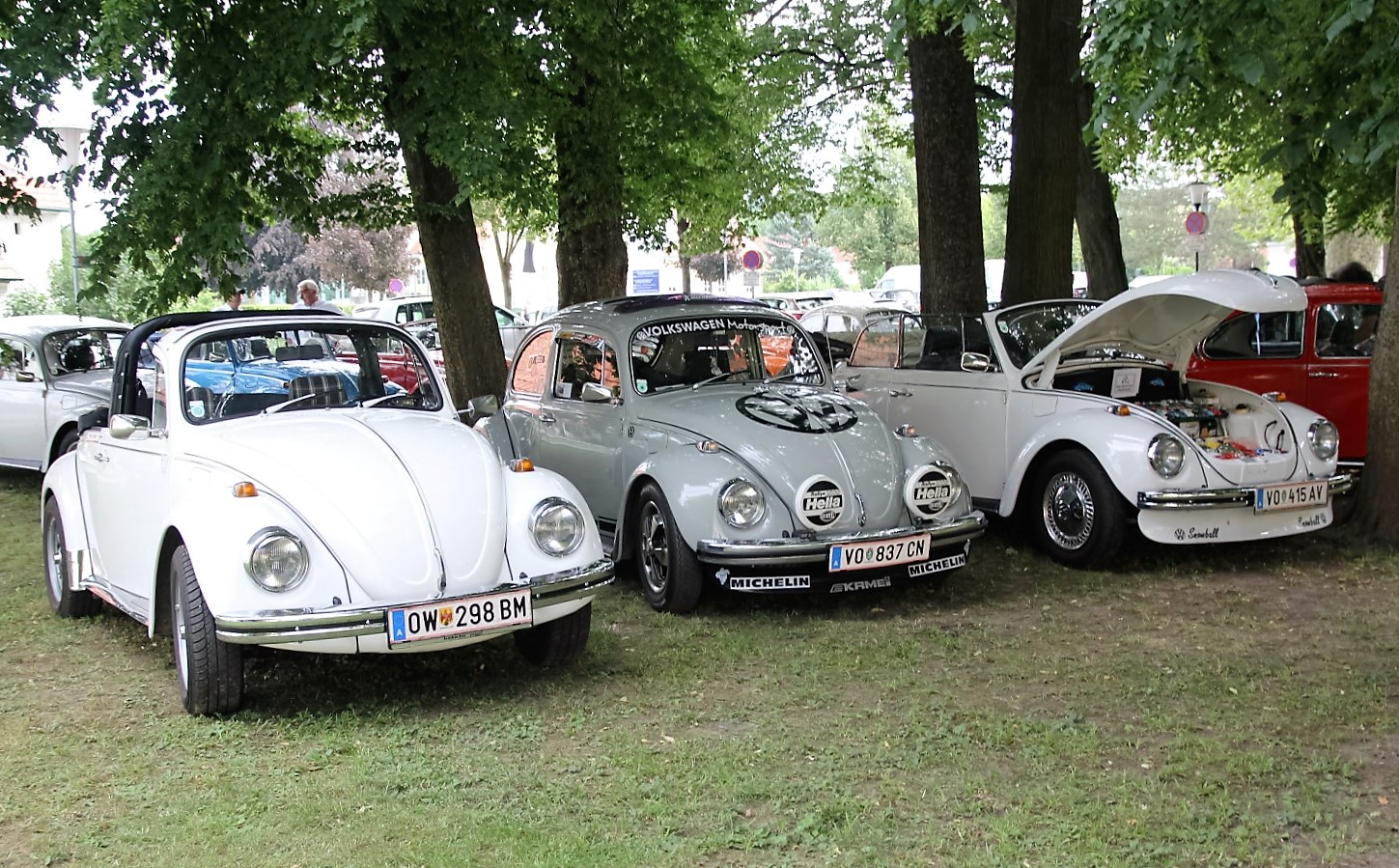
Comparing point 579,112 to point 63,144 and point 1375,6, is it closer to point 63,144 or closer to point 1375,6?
point 63,144

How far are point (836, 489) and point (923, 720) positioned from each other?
6.44ft

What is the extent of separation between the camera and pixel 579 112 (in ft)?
40.4

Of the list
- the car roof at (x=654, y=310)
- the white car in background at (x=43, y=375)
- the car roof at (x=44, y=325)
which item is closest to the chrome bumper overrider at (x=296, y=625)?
the car roof at (x=654, y=310)

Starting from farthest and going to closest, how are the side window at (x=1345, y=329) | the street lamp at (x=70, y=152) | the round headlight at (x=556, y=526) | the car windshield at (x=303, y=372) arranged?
the side window at (x=1345, y=329) < the street lamp at (x=70, y=152) < the car windshield at (x=303, y=372) < the round headlight at (x=556, y=526)

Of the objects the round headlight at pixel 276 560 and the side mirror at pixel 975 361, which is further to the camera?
the side mirror at pixel 975 361

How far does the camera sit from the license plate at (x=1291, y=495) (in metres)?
8.46

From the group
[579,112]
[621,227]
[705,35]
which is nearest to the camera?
[579,112]

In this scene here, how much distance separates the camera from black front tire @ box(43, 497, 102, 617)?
763cm

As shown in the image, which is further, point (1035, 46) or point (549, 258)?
point (549, 258)

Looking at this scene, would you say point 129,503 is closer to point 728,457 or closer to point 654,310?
point 728,457

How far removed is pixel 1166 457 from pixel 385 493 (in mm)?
5080

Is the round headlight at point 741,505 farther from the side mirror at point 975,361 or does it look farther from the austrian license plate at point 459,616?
the side mirror at point 975,361

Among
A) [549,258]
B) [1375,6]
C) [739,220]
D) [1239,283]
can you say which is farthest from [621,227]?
[549,258]

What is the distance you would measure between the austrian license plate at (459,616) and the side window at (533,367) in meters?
3.88
